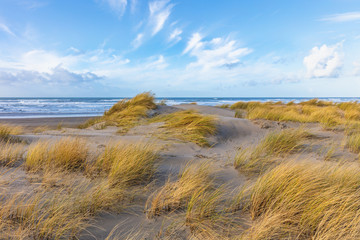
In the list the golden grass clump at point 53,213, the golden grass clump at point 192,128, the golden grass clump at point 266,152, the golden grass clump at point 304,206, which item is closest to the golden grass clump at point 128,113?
the golden grass clump at point 192,128

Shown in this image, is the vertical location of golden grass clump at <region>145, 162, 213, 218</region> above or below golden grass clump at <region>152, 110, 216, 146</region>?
below

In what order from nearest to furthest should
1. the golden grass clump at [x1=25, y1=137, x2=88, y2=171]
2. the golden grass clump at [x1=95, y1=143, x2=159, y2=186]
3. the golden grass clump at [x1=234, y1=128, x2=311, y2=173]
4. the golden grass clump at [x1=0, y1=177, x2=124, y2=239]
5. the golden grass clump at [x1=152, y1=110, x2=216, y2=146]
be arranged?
the golden grass clump at [x1=0, y1=177, x2=124, y2=239] → the golden grass clump at [x1=95, y1=143, x2=159, y2=186] → the golden grass clump at [x1=25, y1=137, x2=88, y2=171] → the golden grass clump at [x1=234, y1=128, x2=311, y2=173] → the golden grass clump at [x1=152, y1=110, x2=216, y2=146]

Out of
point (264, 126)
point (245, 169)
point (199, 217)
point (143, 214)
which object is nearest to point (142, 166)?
point (143, 214)

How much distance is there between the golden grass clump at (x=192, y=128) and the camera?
4.67m

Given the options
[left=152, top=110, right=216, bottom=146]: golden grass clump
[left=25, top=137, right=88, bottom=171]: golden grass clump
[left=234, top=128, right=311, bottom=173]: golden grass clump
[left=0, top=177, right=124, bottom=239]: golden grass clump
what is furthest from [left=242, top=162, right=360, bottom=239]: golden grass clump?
[left=152, top=110, right=216, bottom=146]: golden grass clump

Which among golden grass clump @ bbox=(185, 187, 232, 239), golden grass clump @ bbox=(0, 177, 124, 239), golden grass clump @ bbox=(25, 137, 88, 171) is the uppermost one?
golden grass clump @ bbox=(25, 137, 88, 171)

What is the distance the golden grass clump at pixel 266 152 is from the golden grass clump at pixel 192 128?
3.31 ft

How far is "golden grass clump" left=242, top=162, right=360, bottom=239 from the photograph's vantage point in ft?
5.10

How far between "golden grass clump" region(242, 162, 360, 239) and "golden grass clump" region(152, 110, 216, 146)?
96.4 inches

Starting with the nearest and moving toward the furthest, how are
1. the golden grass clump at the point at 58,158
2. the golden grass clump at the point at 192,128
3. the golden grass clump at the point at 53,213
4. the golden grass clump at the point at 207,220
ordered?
the golden grass clump at the point at 53,213 → the golden grass clump at the point at 207,220 → the golden grass clump at the point at 58,158 → the golden grass clump at the point at 192,128

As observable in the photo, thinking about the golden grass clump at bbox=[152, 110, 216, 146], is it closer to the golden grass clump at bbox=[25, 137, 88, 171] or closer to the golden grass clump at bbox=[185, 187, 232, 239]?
the golden grass clump at bbox=[25, 137, 88, 171]

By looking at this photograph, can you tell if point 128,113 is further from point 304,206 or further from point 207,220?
point 304,206

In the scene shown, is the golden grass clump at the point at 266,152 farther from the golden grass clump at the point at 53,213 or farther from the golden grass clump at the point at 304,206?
the golden grass clump at the point at 53,213

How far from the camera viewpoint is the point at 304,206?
1.80 metres
